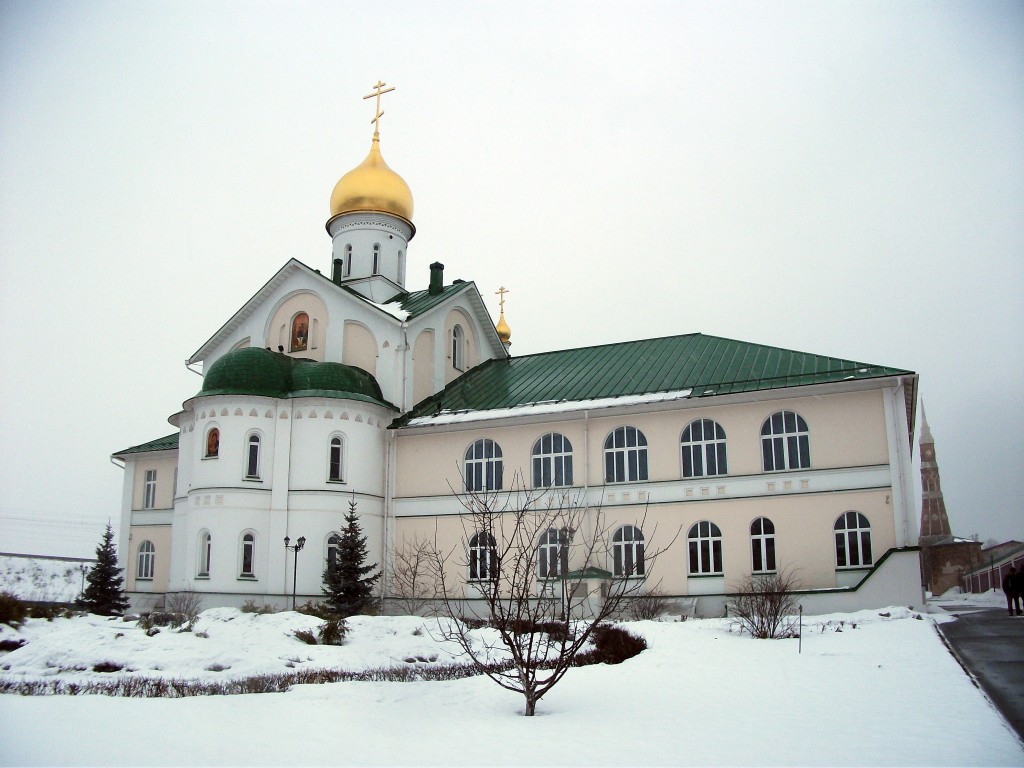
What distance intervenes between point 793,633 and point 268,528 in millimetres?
16309

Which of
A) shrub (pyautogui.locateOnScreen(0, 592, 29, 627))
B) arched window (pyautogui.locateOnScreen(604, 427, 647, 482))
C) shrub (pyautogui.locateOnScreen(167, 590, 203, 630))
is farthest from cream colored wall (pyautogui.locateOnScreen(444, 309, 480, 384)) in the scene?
shrub (pyautogui.locateOnScreen(0, 592, 29, 627))

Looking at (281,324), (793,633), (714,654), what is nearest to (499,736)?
(714,654)

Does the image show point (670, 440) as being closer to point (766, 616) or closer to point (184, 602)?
point (766, 616)

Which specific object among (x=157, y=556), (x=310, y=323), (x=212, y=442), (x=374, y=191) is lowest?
(x=157, y=556)

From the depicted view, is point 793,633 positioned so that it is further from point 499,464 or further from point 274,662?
point 499,464

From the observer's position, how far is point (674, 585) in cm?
2434

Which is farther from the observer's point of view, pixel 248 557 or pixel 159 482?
pixel 159 482

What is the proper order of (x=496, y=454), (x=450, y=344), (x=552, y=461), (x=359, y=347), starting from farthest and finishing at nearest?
(x=450, y=344) < (x=359, y=347) < (x=496, y=454) < (x=552, y=461)

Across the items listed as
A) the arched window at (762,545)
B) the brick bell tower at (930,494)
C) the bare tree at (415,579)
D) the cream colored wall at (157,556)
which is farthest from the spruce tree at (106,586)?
the brick bell tower at (930,494)

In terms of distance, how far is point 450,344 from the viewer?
33438 millimetres

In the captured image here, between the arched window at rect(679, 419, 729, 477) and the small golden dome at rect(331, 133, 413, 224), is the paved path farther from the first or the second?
the small golden dome at rect(331, 133, 413, 224)

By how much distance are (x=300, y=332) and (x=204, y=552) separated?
8.91 m

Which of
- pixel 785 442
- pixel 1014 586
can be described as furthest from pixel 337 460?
pixel 1014 586

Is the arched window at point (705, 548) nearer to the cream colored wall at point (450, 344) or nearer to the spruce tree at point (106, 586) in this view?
the cream colored wall at point (450, 344)
